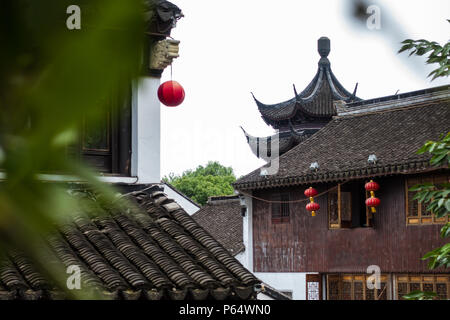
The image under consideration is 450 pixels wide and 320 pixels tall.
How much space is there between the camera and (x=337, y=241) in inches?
675

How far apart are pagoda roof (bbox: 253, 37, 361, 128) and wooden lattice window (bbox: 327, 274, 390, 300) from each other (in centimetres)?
537

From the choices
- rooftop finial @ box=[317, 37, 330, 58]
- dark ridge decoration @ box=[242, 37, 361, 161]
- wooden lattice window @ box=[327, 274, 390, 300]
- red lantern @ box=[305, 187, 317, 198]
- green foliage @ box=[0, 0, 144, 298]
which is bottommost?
wooden lattice window @ box=[327, 274, 390, 300]

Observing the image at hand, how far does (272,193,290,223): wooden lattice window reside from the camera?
18.2 meters

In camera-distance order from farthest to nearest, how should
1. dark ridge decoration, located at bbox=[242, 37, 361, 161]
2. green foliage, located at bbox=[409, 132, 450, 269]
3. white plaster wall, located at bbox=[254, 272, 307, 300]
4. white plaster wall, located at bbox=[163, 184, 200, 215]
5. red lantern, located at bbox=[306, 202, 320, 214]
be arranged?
1. white plaster wall, located at bbox=[163, 184, 200, 215]
2. dark ridge decoration, located at bbox=[242, 37, 361, 161]
3. white plaster wall, located at bbox=[254, 272, 307, 300]
4. red lantern, located at bbox=[306, 202, 320, 214]
5. green foliage, located at bbox=[409, 132, 450, 269]

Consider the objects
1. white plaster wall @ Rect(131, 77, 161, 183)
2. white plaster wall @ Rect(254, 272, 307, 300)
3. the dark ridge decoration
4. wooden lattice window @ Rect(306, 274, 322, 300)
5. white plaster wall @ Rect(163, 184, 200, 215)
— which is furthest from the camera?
white plaster wall @ Rect(163, 184, 200, 215)

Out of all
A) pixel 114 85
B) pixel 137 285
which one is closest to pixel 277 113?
pixel 137 285

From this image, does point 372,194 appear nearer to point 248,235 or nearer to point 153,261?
point 248,235

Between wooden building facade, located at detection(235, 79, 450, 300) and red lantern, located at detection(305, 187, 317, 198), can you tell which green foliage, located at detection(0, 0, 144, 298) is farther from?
red lantern, located at detection(305, 187, 317, 198)

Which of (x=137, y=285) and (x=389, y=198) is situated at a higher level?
(x=389, y=198)

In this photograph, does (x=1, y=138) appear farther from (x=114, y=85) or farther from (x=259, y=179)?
(x=259, y=179)

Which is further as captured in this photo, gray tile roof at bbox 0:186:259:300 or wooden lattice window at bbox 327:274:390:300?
wooden lattice window at bbox 327:274:390:300

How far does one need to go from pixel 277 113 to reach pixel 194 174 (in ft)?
90.1

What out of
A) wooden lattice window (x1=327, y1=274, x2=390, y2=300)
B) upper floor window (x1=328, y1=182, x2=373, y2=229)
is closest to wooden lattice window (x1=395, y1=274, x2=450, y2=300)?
wooden lattice window (x1=327, y1=274, x2=390, y2=300)

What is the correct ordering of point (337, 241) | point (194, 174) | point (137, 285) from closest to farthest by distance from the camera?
point (137, 285) < point (337, 241) < point (194, 174)
